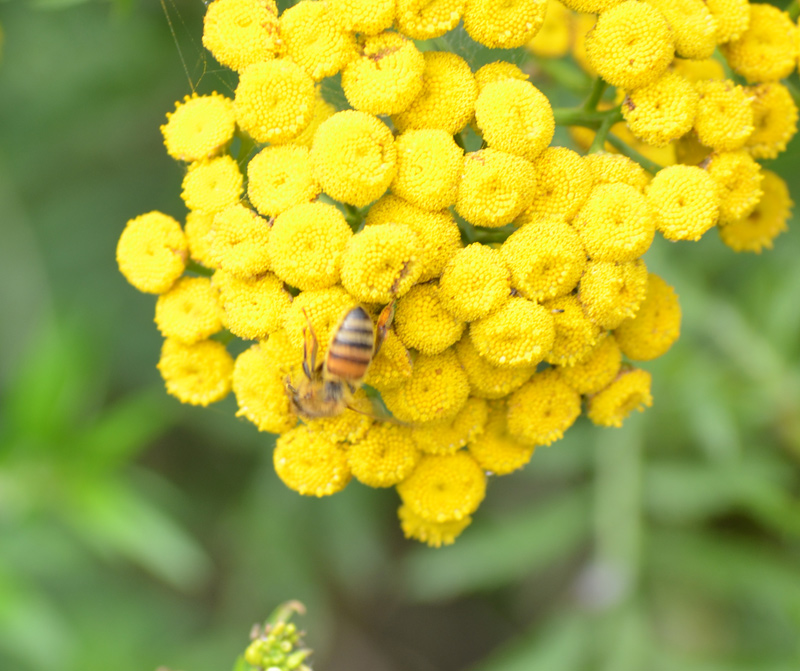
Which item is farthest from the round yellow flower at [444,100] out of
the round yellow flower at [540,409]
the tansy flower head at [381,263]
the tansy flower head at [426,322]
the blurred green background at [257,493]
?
the blurred green background at [257,493]

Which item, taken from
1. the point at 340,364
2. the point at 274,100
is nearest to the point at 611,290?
the point at 340,364

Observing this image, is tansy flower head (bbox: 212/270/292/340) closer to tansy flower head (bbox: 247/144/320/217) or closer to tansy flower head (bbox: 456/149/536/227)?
tansy flower head (bbox: 247/144/320/217)

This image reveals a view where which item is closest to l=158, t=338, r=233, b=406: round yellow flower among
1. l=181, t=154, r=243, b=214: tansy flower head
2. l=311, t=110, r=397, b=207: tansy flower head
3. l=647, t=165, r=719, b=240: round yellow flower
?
l=181, t=154, r=243, b=214: tansy flower head

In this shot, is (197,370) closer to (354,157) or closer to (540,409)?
(354,157)

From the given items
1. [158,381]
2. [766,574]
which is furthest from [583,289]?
[158,381]

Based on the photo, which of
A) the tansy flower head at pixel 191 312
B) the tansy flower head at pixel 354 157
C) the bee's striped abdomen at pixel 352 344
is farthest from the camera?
the tansy flower head at pixel 191 312

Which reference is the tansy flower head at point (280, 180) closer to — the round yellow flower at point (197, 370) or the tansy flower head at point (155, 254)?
the tansy flower head at point (155, 254)

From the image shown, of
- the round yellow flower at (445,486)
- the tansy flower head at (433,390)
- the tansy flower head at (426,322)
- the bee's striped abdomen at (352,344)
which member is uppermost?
the bee's striped abdomen at (352,344)
